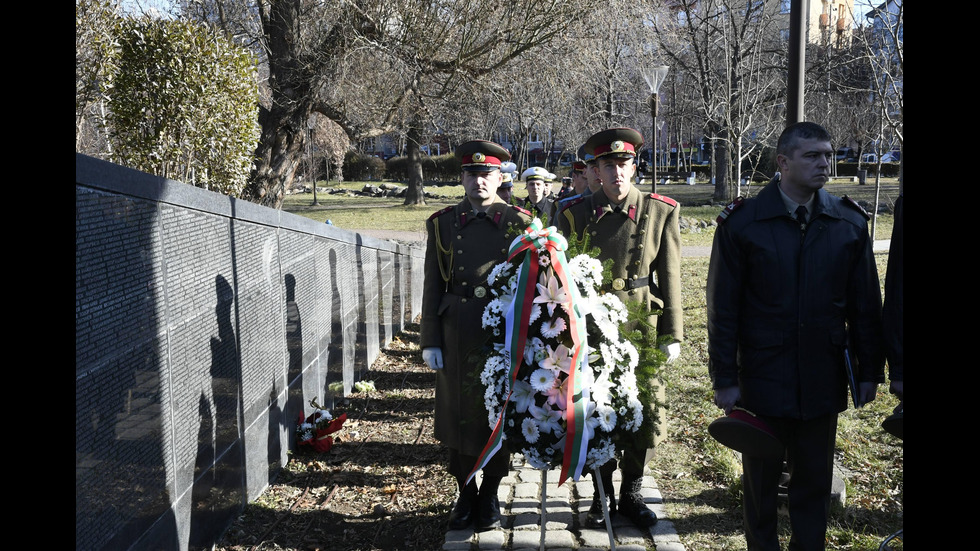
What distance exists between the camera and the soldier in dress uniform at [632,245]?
16.7ft

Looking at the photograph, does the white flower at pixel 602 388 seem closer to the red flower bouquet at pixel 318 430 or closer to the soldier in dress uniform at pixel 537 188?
the red flower bouquet at pixel 318 430

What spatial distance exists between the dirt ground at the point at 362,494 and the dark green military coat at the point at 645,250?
1731 millimetres

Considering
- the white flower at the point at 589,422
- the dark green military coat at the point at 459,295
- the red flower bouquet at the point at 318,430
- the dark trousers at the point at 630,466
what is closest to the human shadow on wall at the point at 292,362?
the red flower bouquet at the point at 318,430

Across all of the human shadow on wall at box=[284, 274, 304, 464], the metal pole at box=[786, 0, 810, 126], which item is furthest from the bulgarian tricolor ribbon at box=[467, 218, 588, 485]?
the metal pole at box=[786, 0, 810, 126]

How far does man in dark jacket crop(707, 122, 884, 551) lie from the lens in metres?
3.98

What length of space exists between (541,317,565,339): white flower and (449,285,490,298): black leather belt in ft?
3.58

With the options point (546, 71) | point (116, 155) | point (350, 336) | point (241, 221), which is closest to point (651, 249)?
point (241, 221)

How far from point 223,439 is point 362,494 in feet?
4.29

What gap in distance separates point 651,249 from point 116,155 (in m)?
4.92

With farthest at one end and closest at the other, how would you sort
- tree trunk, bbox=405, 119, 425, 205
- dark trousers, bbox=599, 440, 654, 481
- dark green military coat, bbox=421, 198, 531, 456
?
tree trunk, bbox=405, 119, 425, 205
dark green military coat, bbox=421, 198, 531, 456
dark trousers, bbox=599, 440, 654, 481

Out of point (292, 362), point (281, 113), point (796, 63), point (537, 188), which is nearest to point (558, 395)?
point (292, 362)

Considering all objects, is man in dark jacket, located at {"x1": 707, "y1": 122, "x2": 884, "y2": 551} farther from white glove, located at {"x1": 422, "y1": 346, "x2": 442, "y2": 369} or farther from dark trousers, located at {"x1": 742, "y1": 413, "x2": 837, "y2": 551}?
white glove, located at {"x1": 422, "y1": 346, "x2": 442, "y2": 369}

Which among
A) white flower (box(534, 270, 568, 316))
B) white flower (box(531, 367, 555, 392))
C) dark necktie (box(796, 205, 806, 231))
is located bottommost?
white flower (box(531, 367, 555, 392))

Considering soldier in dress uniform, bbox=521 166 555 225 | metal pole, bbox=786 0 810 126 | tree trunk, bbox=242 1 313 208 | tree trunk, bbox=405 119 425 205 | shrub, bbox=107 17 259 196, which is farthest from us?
tree trunk, bbox=405 119 425 205
